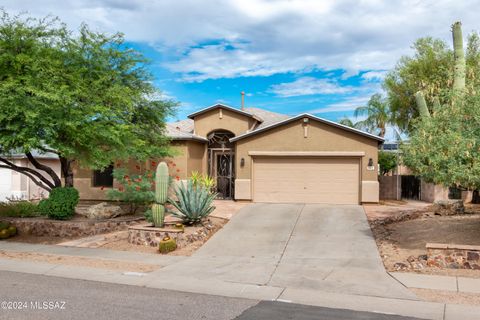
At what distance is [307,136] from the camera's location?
2016 centimetres

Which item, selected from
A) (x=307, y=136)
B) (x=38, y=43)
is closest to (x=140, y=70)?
(x=38, y=43)

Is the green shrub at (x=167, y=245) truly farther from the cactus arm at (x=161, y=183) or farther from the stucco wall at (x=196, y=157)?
the stucco wall at (x=196, y=157)

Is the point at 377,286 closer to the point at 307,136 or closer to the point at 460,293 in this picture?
the point at 460,293

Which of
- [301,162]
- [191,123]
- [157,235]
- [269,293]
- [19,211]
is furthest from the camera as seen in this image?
[191,123]

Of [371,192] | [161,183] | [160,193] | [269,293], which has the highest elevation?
[161,183]

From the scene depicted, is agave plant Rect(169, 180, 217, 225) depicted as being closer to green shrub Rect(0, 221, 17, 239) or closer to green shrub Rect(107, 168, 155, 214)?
green shrub Rect(107, 168, 155, 214)

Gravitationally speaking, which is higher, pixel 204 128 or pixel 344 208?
pixel 204 128

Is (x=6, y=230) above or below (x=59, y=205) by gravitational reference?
below

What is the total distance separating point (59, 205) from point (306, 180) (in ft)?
34.3

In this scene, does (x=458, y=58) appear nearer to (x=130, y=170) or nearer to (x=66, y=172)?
(x=66, y=172)

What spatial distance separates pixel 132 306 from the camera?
703 centimetres

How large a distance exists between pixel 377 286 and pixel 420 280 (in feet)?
3.44

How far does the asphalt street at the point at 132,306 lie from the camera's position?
21.5ft

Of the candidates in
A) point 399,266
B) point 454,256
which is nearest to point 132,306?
point 399,266
